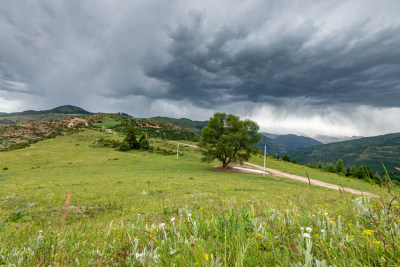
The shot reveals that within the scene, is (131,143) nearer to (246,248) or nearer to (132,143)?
(132,143)

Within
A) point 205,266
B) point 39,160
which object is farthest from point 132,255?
point 39,160

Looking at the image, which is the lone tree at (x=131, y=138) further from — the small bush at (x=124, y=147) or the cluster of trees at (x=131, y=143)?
the small bush at (x=124, y=147)

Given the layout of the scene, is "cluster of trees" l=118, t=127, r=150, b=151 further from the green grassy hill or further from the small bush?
the green grassy hill

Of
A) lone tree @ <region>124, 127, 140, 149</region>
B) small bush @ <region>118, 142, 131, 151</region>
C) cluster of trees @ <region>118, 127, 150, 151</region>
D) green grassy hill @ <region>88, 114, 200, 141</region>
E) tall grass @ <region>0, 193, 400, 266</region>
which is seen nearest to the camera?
tall grass @ <region>0, 193, 400, 266</region>

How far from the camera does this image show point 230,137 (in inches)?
1468

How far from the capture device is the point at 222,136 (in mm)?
37469

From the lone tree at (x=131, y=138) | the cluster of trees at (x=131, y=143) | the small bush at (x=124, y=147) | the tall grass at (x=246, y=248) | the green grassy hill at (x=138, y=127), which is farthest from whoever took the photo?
the green grassy hill at (x=138, y=127)

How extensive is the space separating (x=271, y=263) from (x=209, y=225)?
1240mm

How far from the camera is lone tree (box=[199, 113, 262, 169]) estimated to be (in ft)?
123

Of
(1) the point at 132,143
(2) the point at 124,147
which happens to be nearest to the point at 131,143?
(1) the point at 132,143

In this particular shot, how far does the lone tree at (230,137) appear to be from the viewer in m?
37.5

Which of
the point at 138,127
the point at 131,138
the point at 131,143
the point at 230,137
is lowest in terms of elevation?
the point at 131,143

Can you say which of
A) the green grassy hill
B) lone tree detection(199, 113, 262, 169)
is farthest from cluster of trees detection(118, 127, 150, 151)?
the green grassy hill

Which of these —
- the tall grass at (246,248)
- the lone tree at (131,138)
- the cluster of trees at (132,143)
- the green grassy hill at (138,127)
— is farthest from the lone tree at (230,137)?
the green grassy hill at (138,127)
